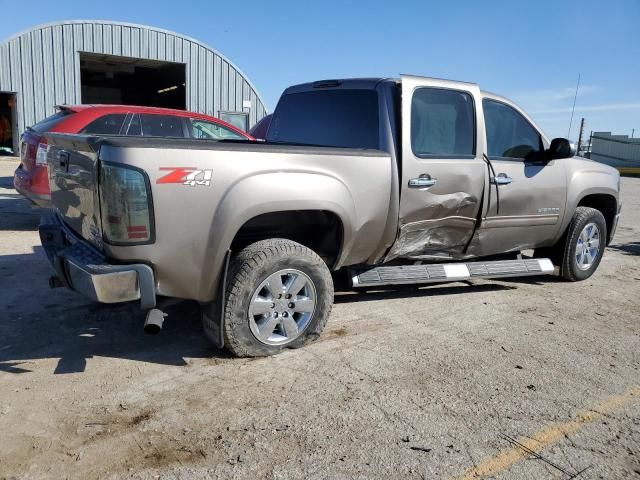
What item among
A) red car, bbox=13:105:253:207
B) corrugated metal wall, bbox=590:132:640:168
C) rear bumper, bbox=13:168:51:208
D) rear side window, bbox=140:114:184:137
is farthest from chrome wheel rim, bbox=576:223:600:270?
corrugated metal wall, bbox=590:132:640:168

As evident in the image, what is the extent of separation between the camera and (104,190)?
10.0ft

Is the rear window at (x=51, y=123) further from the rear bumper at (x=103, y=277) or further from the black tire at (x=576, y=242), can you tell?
the black tire at (x=576, y=242)

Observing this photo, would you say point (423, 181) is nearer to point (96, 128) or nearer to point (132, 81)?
point (96, 128)

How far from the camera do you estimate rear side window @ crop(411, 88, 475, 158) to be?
438cm

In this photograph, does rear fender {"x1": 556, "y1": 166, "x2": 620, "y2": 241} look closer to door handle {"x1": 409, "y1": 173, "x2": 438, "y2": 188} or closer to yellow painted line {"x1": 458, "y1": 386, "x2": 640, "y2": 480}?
door handle {"x1": 409, "y1": 173, "x2": 438, "y2": 188}

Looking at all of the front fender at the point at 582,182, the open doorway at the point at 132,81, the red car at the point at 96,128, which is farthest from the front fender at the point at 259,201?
the open doorway at the point at 132,81

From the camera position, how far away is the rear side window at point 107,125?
296 inches

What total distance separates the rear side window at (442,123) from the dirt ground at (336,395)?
145 cm

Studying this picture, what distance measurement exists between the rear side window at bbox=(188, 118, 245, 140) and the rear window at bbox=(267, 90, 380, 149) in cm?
319

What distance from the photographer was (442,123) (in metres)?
4.63

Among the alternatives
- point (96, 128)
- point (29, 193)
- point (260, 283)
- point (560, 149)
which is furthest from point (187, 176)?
point (96, 128)

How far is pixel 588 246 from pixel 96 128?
658 cm

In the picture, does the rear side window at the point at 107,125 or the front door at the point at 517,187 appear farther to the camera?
the rear side window at the point at 107,125

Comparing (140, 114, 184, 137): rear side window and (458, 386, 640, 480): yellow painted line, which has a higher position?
(140, 114, 184, 137): rear side window
